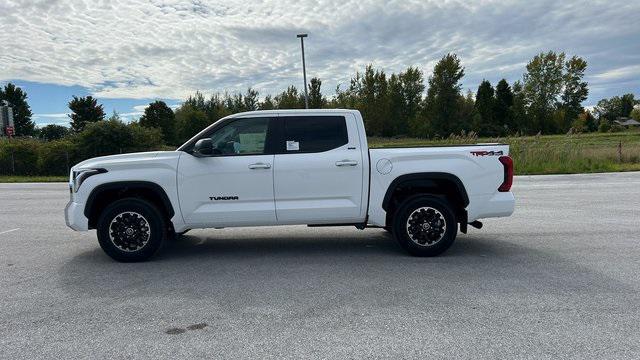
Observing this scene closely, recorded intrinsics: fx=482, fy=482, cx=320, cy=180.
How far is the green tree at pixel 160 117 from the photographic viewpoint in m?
62.0

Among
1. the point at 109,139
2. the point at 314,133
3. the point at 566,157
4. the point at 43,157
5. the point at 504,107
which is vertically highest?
the point at 504,107

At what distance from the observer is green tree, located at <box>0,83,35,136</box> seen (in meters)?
77.2

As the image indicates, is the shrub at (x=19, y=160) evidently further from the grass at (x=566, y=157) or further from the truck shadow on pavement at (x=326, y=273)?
the truck shadow on pavement at (x=326, y=273)

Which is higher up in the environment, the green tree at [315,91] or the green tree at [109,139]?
the green tree at [315,91]

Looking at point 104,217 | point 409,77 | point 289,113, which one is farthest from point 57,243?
point 409,77

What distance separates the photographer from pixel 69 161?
26.9m

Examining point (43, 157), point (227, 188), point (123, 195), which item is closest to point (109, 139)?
point (43, 157)

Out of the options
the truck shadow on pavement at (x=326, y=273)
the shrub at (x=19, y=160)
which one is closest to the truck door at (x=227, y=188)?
the truck shadow on pavement at (x=326, y=273)

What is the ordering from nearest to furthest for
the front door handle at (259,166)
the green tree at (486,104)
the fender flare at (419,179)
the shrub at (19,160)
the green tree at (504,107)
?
the front door handle at (259,166) → the fender flare at (419,179) → the shrub at (19,160) → the green tree at (486,104) → the green tree at (504,107)

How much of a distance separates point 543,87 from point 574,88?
22.5ft

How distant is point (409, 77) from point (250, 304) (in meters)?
63.1

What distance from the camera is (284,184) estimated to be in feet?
19.9

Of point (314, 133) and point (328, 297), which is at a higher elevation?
point (314, 133)

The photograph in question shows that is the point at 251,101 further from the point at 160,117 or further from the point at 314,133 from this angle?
the point at 314,133
